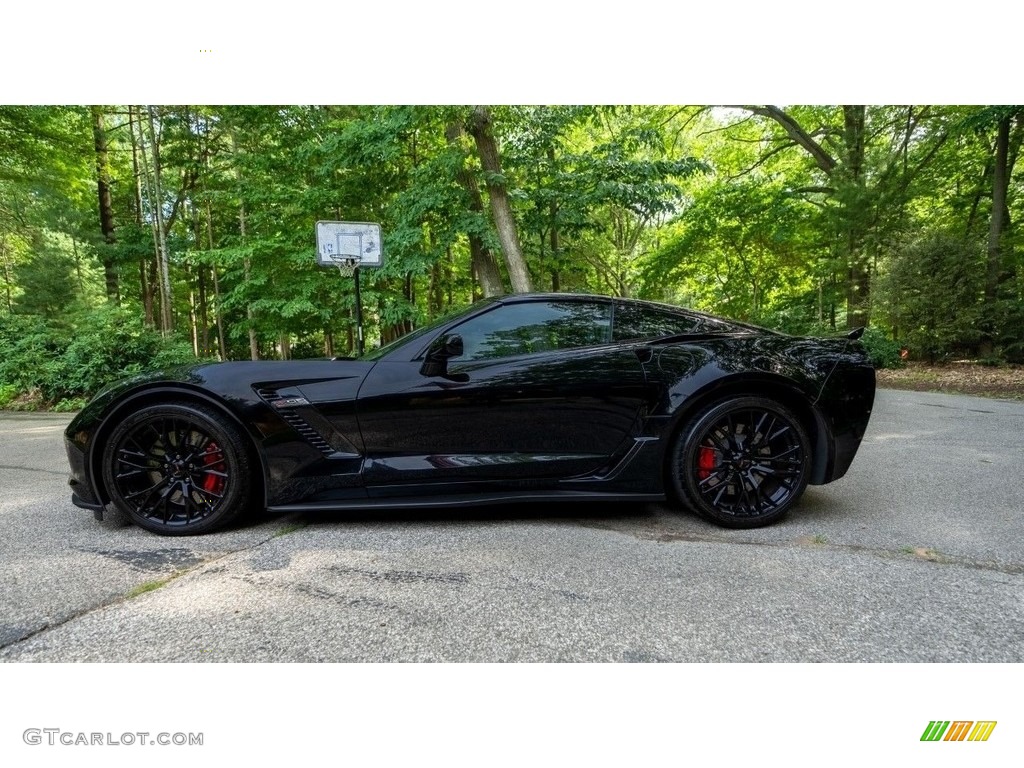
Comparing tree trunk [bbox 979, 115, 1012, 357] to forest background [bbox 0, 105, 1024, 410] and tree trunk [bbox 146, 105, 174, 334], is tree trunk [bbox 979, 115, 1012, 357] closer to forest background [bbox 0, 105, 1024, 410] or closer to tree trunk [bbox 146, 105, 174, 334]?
forest background [bbox 0, 105, 1024, 410]

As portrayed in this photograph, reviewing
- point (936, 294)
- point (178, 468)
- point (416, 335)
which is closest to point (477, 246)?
point (416, 335)

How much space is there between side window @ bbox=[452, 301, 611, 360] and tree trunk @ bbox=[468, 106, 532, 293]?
17.9ft

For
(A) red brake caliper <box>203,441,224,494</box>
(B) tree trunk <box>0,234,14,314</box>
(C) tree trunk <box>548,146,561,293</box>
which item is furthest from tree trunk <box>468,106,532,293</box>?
(B) tree trunk <box>0,234,14,314</box>

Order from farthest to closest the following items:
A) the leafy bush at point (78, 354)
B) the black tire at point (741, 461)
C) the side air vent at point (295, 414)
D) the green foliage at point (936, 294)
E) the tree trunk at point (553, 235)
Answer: the green foliage at point (936, 294) < the tree trunk at point (553, 235) < the leafy bush at point (78, 354) < the black tire at point (741, 461) < the side air vent at point (295, 414)

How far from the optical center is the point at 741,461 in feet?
7.41

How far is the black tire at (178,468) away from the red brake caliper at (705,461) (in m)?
2.01

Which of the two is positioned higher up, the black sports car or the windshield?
the windshield

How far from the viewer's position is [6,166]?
5793mm

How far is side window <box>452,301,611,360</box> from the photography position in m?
2.30

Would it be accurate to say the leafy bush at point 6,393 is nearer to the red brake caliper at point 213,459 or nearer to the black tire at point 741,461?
the red brake caliper at point 213,459

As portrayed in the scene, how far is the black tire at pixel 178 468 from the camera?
2145 mm
